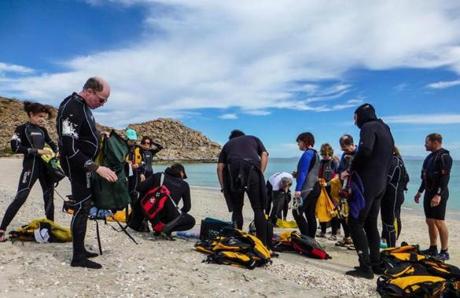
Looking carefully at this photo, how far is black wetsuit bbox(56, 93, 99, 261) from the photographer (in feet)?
14.6

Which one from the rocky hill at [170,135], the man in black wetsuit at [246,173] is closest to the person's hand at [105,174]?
the man in black wetsuit at [246,173]

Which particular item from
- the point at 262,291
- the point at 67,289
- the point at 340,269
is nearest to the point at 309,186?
the point at 340,269

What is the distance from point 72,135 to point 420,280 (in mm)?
3809

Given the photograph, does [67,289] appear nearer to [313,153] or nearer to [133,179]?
[313,153]

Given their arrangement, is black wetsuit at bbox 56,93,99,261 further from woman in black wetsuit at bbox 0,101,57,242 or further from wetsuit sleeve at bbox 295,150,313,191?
wetsuit sleeve at bbox 295,150,313,191

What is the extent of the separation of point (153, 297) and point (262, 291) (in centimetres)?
111

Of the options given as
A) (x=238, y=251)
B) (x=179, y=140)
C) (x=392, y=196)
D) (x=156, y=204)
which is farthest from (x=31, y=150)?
(x=179, y=140)

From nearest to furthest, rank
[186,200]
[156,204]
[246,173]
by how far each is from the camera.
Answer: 1. [246,173]
2. [156,204]
3. [186,200]

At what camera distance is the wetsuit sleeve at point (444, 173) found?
6824 mm

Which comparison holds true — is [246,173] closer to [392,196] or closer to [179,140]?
[392,196]

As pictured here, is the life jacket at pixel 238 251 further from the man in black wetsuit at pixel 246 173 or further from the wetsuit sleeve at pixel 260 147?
the wetsuit sleeve at pixel 260 147

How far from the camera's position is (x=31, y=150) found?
19.1 feet

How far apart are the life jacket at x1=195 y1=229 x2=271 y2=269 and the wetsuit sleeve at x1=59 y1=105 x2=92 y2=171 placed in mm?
1976

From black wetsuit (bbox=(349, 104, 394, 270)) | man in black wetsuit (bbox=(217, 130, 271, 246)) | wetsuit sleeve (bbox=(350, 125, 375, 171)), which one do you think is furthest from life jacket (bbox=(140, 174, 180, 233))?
wetsuit sleeve (bbox=(350, 125, 375, 171))
